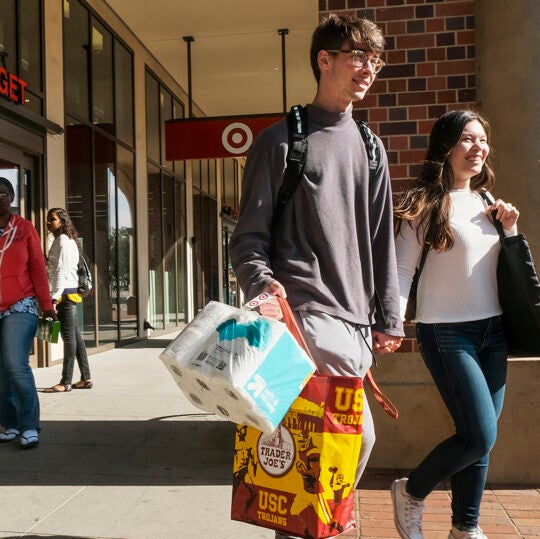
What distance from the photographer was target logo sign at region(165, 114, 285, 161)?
34.5 feet

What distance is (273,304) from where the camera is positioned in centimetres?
199

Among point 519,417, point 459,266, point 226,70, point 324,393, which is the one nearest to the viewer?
point 324,393

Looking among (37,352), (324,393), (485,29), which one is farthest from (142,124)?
(324,393)

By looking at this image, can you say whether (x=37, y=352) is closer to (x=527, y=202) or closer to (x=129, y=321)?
(x=129, y=321)

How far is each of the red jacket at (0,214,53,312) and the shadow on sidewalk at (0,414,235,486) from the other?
994 millimetres

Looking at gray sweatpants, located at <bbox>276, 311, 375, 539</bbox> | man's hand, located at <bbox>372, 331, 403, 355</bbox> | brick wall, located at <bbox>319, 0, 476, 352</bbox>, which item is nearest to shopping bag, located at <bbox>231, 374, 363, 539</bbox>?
gray sweatpants, located at <bbox>276, 311, 375, 539</bbox>

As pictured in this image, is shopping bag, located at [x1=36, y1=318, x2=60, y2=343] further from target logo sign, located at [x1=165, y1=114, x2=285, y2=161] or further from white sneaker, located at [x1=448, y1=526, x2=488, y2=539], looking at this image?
target logo sign, located at [x1=165, y1=114, x2=285, y2=161]

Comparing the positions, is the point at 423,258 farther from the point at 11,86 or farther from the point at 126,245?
the point at 126,245

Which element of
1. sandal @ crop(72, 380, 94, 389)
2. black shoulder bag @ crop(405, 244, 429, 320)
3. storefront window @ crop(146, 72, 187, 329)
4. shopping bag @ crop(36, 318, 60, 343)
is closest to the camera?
black shoulder bag @ crop(405, 244, 429, 320)

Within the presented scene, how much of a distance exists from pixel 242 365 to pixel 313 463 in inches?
16.5

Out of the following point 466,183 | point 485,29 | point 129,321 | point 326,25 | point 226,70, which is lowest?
point 129,321

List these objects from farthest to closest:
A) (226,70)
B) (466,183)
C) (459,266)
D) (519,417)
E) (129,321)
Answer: (226,70) < (129,321) < (519,417) < (466,183) < (459,266)

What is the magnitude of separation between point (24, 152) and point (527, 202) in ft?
20.7

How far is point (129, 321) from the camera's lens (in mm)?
A: 12273
